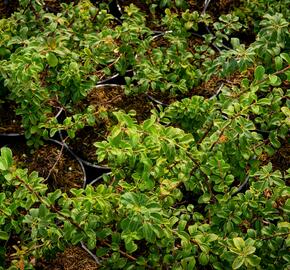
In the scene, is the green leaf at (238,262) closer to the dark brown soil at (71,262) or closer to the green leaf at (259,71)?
the green leaf at (259,71)

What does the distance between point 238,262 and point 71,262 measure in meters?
1.03

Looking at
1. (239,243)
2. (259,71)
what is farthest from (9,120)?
(239,243)

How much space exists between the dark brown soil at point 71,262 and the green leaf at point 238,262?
3.00ft

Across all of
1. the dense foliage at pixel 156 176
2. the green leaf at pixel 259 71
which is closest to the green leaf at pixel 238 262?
the dense foliage at pixel 156 176

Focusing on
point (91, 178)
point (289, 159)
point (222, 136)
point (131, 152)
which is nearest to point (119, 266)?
point (131, 152)

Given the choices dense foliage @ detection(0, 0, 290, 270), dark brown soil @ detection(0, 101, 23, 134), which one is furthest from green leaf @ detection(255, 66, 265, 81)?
dark brown soil @ detection(0, 101, 23, 134)

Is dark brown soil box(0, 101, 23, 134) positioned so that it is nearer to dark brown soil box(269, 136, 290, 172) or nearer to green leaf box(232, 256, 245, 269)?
dark brown soil box(269, 136, 290, 172)

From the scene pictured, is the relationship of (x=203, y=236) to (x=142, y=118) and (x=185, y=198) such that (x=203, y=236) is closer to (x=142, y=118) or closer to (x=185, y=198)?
(x=185, y=198)

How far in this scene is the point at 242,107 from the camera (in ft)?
6.93

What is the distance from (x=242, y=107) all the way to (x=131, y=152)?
52 centimetres

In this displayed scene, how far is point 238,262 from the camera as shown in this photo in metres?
1.87

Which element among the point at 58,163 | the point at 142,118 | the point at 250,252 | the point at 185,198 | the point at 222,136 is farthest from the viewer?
the point at 142,118

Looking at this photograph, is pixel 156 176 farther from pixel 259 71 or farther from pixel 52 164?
pixel 52 164

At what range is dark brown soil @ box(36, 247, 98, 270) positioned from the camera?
2.58 meters
